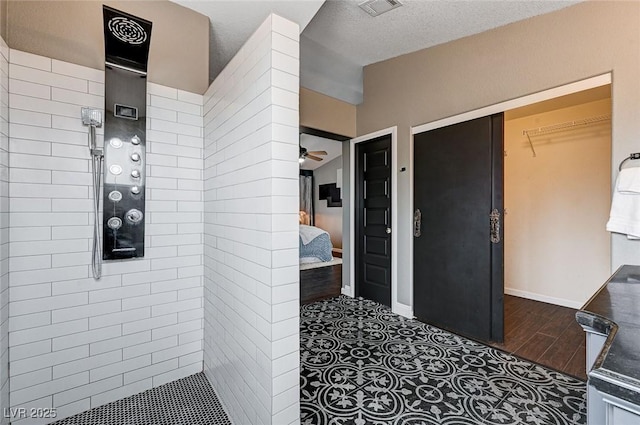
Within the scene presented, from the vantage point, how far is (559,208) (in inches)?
134

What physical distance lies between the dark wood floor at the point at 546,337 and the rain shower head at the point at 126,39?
331cm

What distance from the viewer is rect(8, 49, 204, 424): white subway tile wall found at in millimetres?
1475

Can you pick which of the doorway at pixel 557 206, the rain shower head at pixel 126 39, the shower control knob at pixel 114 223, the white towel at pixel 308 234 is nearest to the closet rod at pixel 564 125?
the doorway at pixel 557 206

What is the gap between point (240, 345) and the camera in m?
1.50

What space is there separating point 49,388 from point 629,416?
2.36 metres

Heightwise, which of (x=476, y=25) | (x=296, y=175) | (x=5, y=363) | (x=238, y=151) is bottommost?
(x=5, y=363)

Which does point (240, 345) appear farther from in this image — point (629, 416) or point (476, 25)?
point (476, 25)

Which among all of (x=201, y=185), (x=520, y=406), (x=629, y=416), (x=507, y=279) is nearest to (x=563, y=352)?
(x=520, y=406)

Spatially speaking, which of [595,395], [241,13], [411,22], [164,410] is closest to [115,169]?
[241,13]

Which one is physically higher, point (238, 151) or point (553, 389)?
point (238, 151)

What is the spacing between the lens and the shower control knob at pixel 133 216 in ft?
5.62

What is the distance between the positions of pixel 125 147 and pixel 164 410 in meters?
1.55

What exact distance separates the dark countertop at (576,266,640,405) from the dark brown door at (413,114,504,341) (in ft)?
4.05

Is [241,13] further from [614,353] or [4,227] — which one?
[614,353]
